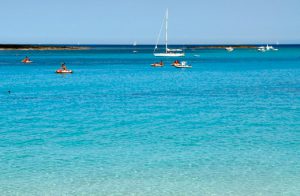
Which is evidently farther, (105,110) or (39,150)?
(105,110)

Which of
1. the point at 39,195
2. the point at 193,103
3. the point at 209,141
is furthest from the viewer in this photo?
the point at 193,103

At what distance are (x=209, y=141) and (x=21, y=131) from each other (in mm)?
10225

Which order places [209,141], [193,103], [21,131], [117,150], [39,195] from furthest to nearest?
[193,103], [21,131], [209,141], [117,150], [39,195]

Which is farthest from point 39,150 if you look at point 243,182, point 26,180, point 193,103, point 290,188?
point 193,103

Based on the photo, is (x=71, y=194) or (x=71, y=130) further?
(x=71, y=130)

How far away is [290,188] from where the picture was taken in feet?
63.8

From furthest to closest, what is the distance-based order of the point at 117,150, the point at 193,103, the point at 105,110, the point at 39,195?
1. the point at 193,103
2. the point at 105,110
3. the point at 117,150
4. the point at 39,195

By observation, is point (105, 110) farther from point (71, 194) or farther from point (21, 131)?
point (71, 194)

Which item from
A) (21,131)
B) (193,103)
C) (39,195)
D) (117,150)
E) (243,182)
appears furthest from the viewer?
(193,103)

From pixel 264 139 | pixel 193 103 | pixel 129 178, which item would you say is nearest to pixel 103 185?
pixel 129 178

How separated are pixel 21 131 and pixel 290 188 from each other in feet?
53.1

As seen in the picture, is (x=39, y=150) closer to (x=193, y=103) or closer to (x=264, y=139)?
(x=264, y=139)

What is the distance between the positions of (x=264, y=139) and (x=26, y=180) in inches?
498

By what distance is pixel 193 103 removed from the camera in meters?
44.6
